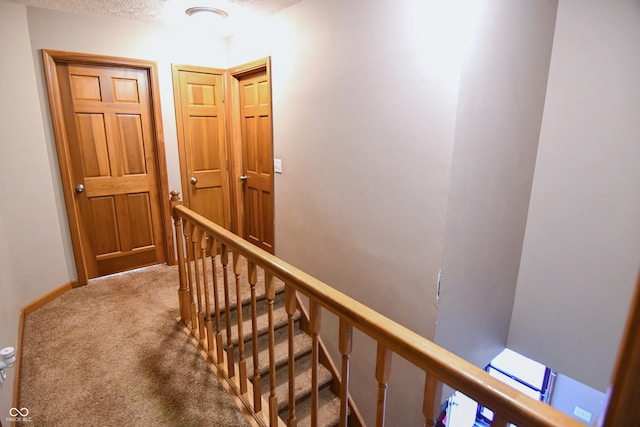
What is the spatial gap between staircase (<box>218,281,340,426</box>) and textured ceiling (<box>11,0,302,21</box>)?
92.7 inches

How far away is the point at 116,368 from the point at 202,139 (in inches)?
88.8

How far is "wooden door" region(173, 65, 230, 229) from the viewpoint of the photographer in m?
3.31

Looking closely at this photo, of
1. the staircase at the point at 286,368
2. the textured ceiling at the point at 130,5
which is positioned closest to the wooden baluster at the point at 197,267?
the staircase at the point at 286,368

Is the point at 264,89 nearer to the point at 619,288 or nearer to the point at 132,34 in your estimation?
the point at 132,34

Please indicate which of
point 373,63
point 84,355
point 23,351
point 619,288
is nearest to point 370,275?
point 373,63

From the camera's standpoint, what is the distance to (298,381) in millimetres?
2572

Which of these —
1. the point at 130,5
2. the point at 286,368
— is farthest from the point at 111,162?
the point at 286,368

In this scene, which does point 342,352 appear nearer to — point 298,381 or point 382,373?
point 382,373

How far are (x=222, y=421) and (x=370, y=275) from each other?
1.20m

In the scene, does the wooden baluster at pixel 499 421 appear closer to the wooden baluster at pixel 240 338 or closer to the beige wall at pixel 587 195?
the wooden baluster at pixel 240 338

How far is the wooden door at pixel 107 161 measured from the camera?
112 inches

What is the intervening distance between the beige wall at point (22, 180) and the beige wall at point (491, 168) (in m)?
2.84

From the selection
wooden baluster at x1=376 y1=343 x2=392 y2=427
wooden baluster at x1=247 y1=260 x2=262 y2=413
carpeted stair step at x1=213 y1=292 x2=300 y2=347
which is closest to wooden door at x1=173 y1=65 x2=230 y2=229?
carpeted stair step at x1=213 y1=292 x2=300 y2=347

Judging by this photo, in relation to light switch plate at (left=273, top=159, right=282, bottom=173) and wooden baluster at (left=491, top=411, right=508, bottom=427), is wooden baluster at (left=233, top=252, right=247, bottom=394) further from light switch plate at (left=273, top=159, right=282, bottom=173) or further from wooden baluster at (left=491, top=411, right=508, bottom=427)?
light switch plate at (left=273, top=159, right=282, bottom=173)
